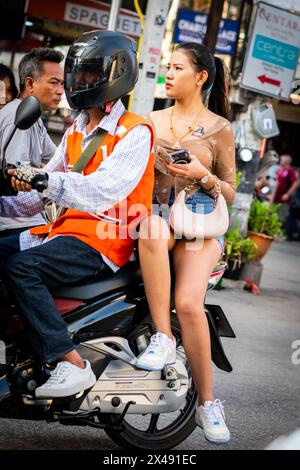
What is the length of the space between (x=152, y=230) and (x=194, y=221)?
0.29m

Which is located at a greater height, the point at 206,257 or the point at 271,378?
the point at 206,257

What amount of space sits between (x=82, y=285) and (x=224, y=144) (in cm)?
127

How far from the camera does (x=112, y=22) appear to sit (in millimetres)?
9781

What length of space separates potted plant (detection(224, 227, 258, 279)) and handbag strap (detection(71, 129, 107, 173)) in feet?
25.3

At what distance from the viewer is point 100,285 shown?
14.6ft

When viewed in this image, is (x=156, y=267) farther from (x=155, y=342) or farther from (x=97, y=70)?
(x=97, y=70)

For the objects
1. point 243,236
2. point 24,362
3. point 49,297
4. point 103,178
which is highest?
point 103,178

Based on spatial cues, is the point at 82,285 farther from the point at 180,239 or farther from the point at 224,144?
the point at 224,144

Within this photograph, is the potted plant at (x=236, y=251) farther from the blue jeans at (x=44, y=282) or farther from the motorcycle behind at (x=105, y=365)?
the blue jeans at (x=44, y=282)

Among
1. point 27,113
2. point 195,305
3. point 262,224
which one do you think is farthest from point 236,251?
point 27,113

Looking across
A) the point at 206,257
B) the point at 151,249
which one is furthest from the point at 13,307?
the point at 206,257

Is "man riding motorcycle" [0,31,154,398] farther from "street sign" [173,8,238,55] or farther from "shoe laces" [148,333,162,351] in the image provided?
"street sign" [173,8,238,55]

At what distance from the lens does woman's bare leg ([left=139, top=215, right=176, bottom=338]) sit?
4.45 metres

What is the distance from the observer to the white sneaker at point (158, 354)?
4434mm
